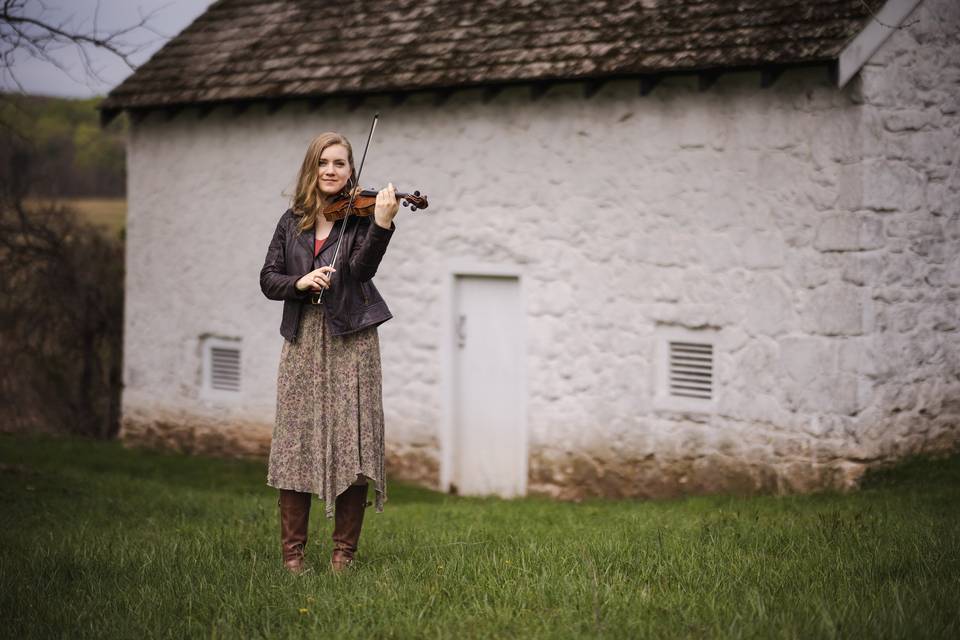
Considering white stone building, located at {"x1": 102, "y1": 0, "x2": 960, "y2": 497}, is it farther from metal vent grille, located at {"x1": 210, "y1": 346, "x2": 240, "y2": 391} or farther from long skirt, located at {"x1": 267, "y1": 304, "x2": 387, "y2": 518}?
long skirt, located at {"x1": 267, "y1": 304, "x2": 387, "y2": 518}

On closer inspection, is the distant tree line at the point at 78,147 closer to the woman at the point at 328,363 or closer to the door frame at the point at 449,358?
the door frame at the point at 449,358

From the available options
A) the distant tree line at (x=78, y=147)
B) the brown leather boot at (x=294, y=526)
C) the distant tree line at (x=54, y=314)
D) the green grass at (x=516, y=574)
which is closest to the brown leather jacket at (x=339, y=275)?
the brown leather boot at (x=294, y=526)

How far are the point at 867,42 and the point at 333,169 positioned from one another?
4772mm

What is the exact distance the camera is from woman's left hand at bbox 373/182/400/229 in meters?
5.37

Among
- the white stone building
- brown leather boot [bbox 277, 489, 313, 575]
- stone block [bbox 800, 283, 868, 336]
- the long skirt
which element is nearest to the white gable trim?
the white stone building

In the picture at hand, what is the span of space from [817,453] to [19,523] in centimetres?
582

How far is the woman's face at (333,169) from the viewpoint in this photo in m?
5.64

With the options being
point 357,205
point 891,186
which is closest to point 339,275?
point 357,205

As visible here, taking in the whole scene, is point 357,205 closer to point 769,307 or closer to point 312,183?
point 312,183

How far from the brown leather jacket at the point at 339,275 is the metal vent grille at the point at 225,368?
23.3 ft

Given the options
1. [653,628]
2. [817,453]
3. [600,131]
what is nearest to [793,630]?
[653,628]

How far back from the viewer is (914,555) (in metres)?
5.76

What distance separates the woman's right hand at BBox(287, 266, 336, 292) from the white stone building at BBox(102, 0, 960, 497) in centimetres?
470

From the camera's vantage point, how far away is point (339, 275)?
18.3ft
